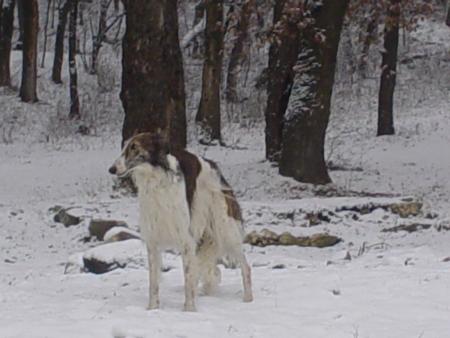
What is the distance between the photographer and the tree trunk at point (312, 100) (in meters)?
17.8

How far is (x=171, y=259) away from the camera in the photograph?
408 inches

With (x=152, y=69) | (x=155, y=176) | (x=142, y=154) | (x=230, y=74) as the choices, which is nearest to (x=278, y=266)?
(x=155, y=176)

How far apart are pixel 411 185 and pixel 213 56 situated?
851cm

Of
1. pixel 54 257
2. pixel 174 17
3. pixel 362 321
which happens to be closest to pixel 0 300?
pixel 362 321

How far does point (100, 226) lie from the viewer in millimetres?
13391

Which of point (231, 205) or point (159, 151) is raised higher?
point (159, 151)

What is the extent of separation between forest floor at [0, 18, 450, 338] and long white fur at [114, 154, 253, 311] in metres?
0.26

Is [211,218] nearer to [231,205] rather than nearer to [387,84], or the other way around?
[231,205]

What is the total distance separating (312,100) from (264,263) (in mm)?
7789

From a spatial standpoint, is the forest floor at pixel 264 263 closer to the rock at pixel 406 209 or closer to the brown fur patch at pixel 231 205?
the rock at pixel 406 209

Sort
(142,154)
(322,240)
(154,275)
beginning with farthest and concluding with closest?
(322,240) → (154,275) → (142,154)

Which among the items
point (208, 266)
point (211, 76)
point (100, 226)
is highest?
point (211, 76)

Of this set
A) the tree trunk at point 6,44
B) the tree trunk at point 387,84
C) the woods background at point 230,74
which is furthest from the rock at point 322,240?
the tree trunk at point 6,44

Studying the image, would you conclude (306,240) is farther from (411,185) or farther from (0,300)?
(411,185)
